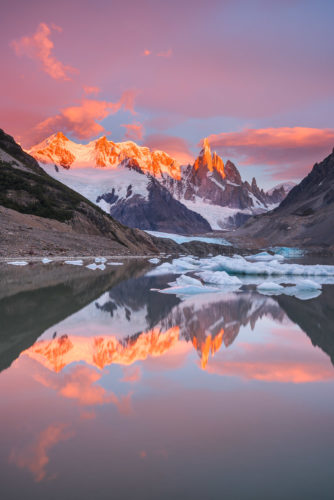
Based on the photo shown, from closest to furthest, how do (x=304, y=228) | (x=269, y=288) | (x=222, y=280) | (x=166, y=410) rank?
(x=166, y=410) < (x=269, y=288) < (x=222, y=280) < (x=304, y=228)

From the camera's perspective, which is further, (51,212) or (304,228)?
(304,228)

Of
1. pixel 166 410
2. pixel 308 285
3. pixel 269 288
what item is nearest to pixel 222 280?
pixel 269 288

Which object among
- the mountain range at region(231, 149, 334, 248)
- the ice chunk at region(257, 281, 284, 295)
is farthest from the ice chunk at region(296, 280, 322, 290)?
the mountain range at region(231, 149, 334, 248)

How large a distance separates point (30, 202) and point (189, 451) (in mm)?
72714

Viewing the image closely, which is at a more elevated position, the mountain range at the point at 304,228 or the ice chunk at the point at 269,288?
the mountain range at the point at 304,228

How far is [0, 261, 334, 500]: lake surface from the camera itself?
12.5ft

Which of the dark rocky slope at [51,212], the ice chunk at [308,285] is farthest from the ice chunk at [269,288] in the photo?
the dark rocky slope at [51,212]

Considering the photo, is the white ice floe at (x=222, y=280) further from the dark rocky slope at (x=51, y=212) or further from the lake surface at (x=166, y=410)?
the dark rocky slope at (x=51, y=212)

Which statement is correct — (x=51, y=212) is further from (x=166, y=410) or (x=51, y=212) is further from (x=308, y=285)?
(x=166, y=410)

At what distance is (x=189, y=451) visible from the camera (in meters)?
4.29

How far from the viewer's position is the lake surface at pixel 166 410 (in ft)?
12.5

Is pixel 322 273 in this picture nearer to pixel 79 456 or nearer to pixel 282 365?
pixel 282 365

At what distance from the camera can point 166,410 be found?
17.7 ft

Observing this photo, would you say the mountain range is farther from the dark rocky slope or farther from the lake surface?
the lake surface
